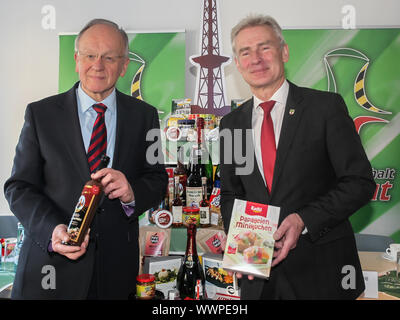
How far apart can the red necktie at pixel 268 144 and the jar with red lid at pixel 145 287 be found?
719 millimetres

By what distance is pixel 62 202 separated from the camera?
1375 millimetres

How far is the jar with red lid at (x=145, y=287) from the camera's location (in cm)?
154

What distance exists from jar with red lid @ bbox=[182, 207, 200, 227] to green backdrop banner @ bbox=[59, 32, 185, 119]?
5.40 feet

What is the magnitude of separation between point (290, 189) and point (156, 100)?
231 centimetres

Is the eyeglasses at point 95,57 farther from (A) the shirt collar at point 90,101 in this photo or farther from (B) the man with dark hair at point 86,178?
(A) the shirt collar at point 90,101

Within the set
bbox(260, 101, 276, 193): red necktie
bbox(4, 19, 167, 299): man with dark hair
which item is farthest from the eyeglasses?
bbox(260, 101, 276, 193): red necktie

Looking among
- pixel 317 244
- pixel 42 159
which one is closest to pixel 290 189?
pixel 317 244

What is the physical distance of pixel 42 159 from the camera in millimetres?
1415

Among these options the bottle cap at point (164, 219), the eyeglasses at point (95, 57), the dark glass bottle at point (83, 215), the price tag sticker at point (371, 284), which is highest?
the eyeglasses at point (95, 57)

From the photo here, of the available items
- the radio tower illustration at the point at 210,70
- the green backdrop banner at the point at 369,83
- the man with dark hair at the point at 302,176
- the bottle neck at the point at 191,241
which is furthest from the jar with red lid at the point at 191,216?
the green backdrop banner at the point at 369,83

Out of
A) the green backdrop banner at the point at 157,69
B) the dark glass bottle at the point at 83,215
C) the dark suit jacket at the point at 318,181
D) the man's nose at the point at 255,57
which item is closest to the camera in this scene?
the dark glass bottle at the point at 83,215

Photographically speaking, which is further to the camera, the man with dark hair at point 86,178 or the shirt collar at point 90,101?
the shirt collar at point 90,101

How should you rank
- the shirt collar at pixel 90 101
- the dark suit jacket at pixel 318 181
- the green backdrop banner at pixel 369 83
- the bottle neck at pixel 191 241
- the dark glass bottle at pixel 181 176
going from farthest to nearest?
the green backdrop banner at pixel 369 83
the dark glass bottle at pixel 181 176
the bottle neck at pixel 191 241
the shirt collar at pixel 90 101
the dark suit jacket at pixel 318 181

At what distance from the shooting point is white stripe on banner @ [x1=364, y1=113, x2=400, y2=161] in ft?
10.5
